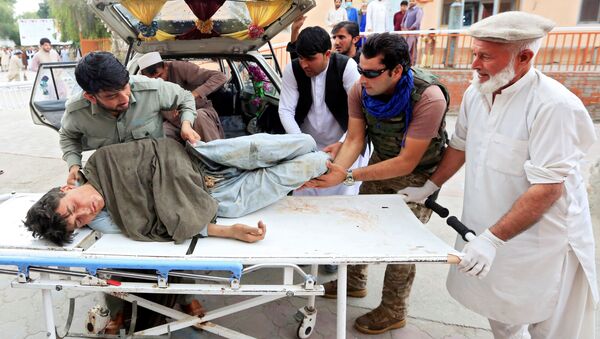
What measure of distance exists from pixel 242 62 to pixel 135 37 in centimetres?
96

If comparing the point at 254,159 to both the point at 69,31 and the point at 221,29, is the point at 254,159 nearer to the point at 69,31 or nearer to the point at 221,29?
the point at 221,29

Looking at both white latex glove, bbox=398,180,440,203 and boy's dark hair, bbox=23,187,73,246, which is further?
white latex glove, bbox=398,180,440,203

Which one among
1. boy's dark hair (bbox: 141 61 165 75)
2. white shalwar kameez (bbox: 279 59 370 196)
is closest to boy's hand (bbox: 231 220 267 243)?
white shalwar kameez (bbox: 279 59 370 196)

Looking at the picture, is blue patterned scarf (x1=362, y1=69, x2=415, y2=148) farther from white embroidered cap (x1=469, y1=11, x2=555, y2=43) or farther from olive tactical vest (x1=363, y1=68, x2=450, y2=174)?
white embroidered cap (x1=469, y1=11, x2=555, y2=43)

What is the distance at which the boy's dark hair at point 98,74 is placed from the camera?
6.23ft

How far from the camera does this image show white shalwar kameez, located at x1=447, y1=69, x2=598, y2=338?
1605 mm

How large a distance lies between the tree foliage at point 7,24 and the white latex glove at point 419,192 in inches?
2505

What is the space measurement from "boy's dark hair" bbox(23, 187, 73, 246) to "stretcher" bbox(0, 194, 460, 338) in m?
0.05

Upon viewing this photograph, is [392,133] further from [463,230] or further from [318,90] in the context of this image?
[318,90]

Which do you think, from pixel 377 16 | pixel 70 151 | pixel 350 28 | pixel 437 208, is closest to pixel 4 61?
A: pixel 377 16

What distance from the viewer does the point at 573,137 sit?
62.8 inches

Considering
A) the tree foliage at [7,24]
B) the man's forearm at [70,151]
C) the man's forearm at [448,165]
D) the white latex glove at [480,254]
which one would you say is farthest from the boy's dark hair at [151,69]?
the tree foliage at [7,24]

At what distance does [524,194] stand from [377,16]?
8.06 meters

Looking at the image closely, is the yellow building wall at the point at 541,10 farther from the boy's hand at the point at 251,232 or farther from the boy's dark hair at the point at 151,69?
the boy's hand at the point at 251,232
